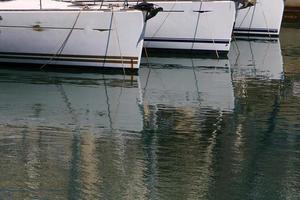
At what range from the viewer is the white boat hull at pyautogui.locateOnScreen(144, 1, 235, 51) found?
22328mm

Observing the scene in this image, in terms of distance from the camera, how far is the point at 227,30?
74.1ft

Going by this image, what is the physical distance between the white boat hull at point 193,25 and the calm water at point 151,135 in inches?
125

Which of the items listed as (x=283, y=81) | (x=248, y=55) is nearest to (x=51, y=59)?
(x=283, y=81)

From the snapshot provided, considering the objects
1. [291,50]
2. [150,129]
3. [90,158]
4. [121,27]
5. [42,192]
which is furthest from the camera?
[291,50]

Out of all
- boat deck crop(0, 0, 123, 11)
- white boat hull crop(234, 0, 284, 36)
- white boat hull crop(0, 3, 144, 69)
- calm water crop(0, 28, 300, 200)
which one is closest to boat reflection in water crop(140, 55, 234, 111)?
calm water crop(0, 28, 300, 200)

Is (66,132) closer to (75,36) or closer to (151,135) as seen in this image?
(151,135)

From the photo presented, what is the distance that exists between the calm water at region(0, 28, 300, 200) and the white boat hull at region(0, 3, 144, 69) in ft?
1.60

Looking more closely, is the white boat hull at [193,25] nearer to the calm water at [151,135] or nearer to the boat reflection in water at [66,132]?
the calm water at [151,135]

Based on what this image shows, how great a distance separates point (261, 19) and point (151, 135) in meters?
19.1

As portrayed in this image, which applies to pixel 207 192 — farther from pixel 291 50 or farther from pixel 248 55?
pixel 291 50

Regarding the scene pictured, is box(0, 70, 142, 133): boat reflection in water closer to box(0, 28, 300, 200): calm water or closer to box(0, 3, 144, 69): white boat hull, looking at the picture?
box(0, 28, 300, 200): calm water

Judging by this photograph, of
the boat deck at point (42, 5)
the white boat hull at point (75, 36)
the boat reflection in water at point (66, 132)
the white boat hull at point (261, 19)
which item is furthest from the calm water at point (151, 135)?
the white boat hull at point (261, 19)

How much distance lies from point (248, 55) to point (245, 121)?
11.3m

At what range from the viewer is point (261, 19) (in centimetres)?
2950
